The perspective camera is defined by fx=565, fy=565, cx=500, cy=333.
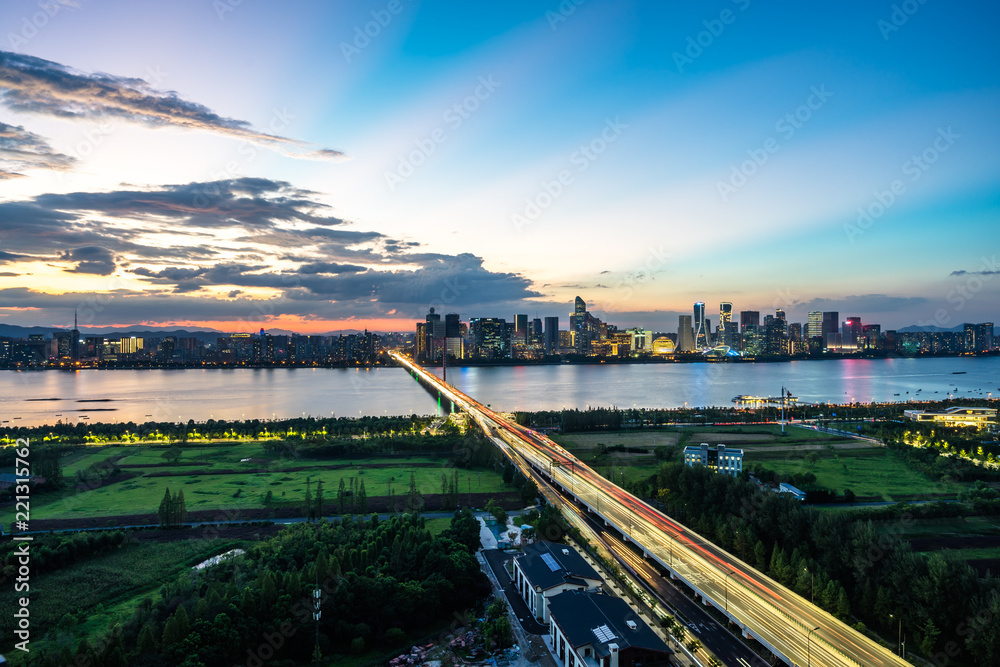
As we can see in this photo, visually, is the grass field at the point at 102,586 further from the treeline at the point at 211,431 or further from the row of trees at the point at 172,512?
the treeline at the point at 211,431

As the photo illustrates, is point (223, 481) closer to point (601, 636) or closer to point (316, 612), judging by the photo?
point (316, 612)

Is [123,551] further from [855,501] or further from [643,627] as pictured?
[855,501]

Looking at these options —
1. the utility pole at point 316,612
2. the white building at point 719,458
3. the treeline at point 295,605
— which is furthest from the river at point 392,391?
the utility pole at point 316,612

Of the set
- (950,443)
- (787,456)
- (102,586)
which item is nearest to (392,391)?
(787,456)

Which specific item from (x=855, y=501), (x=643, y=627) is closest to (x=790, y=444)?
(x=855, y=501)

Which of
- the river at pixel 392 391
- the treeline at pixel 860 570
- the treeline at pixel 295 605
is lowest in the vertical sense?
the river at pixel 392 391

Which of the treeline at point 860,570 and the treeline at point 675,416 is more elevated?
the treeline at point 860,570
